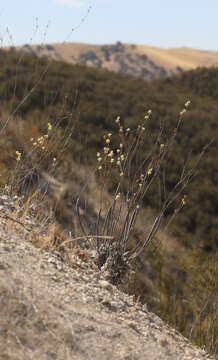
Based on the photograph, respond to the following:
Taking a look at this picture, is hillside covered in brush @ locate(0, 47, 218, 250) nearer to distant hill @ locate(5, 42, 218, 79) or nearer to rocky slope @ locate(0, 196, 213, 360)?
rocky slope @ locate(0, 196, 213, 360)

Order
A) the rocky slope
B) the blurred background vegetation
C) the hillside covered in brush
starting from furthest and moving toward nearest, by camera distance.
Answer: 1. the hillside covered in brush
2. the blurred background vegetation
3. the rocky slope

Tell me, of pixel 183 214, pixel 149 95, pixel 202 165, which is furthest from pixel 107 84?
pixel 183 214

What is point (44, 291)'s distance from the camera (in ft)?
9.45

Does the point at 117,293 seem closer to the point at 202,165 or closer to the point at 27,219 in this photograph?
the point at 27,219

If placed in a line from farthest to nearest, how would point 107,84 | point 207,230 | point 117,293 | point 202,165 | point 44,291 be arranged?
point 107,84 → point 202,165 → point 207,230 → point 117,293 → point 44,291

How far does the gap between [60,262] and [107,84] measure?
58.4 ft

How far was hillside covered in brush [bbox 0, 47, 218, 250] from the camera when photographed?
12.6 metres

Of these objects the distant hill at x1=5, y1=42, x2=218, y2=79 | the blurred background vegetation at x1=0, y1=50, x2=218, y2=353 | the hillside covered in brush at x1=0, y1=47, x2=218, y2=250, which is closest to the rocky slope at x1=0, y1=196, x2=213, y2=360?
the blurred background vegetation at x1=0, y1=50, x2=218, y2=353

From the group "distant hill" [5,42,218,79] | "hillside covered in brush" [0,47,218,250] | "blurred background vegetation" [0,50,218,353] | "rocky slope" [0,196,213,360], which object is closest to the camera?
"rocky slope" [0,196,213,360]

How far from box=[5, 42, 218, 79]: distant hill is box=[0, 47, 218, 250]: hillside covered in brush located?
57.4 m

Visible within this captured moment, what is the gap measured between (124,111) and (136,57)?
7410 cm

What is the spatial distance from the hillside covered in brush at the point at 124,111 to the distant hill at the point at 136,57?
57411 millimetres

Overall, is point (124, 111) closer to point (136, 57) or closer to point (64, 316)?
point (64, 316)

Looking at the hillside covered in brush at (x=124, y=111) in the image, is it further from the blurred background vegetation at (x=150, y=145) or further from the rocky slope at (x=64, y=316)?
the rocky slope at (x=64, y=316)
